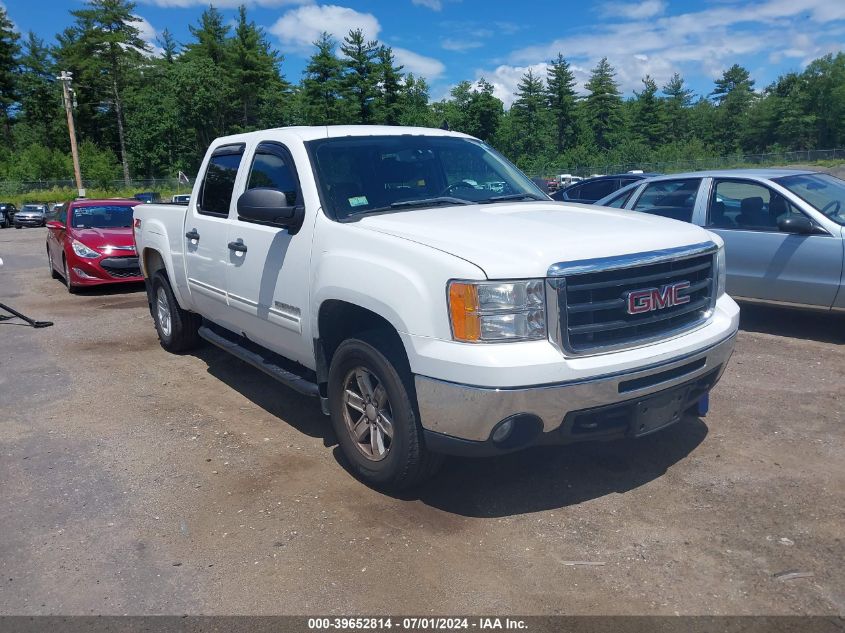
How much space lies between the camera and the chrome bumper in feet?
10.5

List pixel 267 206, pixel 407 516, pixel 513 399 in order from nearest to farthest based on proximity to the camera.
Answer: pixel 513 399, pixel 407 516, pixel 267 206

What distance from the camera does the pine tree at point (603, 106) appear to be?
74.1m

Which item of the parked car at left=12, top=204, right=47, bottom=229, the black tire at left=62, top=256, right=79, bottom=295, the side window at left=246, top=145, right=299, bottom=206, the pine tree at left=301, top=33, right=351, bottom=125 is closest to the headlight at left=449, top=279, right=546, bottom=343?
the side window at left=246, top=145, right=299, bottom=206

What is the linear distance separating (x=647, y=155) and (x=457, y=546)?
221 ft

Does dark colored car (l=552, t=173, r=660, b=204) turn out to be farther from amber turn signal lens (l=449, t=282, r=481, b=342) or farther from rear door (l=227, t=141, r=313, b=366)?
amber turn signal lens (l=449, t=282, r=481, b=342)

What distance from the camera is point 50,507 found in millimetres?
3998

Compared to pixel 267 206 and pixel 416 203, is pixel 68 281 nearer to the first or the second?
pixel 267 206

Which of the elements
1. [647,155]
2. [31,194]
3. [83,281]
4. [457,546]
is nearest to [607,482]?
[457,546]

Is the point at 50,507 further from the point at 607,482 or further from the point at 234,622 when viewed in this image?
the point at 607,482

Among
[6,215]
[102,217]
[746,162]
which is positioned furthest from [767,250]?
[746,162]

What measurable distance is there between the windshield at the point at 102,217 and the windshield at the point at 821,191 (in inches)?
416

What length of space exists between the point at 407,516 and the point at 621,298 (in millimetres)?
1606

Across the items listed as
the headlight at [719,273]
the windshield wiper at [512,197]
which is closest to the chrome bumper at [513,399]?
the headlight at [719,273]

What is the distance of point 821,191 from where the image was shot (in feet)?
24.2
